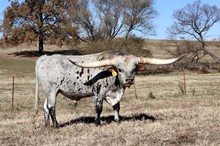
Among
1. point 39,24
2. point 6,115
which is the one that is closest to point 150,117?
point 6,115

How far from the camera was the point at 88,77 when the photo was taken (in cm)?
1148

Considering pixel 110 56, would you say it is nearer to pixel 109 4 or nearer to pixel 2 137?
pixel 2 137

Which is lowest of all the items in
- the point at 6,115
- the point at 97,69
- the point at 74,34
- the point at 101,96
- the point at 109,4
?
the point at 6,115

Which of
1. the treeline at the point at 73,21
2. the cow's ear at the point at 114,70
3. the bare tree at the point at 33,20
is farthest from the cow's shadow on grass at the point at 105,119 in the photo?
the bare tree at the point at 33,20

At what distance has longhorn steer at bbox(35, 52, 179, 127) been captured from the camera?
11164mm

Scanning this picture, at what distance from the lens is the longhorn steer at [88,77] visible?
11164 mm

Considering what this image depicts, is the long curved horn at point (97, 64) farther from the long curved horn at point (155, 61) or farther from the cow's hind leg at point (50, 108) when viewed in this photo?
the cow's hind leg at point (50, 108)

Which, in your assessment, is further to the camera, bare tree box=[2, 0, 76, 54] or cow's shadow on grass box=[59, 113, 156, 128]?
bare tree box=[2, 0, 76, 54]

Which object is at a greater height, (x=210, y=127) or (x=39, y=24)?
(x=39, y=24)

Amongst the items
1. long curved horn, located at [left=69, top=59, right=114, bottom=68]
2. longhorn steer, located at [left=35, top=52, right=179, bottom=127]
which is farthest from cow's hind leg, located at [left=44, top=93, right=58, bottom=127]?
long curved horn, located at [left=69, top=59, right=114, bottom=68]

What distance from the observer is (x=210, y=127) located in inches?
403

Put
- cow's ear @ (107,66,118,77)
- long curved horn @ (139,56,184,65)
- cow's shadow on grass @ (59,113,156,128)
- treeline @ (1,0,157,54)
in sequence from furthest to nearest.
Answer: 1. treeline @ (1,0,157,54)
2. cow's shadow on grass @ (59,113,156,128)
3. long curved horn @ (139,56,184,65)
4. cow's ear @ (107,66,118,77)

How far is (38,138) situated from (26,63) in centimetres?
5196

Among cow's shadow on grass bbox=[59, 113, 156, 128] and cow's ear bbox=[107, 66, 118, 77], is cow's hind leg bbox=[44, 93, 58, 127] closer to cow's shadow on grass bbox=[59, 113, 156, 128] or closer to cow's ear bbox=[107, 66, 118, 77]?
cow's shadow on grass bbox=[59, 113, 156, 128]
